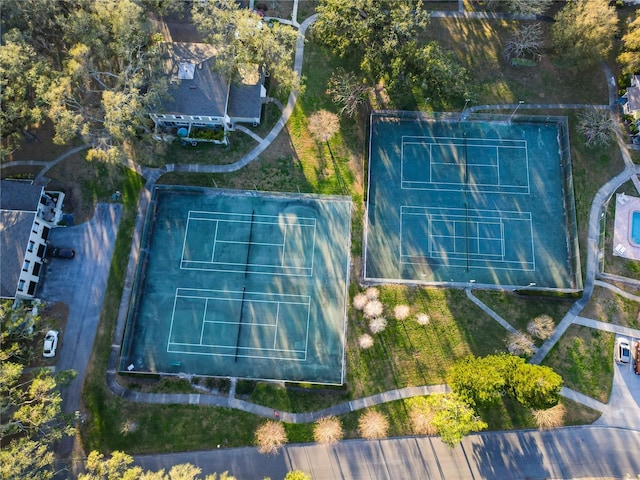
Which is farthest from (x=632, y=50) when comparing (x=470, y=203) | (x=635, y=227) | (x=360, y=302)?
(x=360, y=302)

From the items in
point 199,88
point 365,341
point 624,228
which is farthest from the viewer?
point 199,88

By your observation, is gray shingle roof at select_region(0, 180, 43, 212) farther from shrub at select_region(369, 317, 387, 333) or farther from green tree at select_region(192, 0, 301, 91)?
shrub at select_region(369, 317, 387, 333)

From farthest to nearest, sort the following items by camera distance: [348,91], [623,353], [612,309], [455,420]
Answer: [348,91], [612,309], [623,353], [455,420]

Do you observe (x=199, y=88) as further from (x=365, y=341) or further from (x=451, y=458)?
(x=451, y=458)

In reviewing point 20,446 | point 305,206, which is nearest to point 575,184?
point 305,206

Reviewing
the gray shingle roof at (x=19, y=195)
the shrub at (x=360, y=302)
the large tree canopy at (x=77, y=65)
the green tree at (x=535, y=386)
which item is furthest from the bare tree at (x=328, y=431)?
the gray shingle roof at (x=19, y=195)

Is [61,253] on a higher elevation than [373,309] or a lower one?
higher

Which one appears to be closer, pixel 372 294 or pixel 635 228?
pixel 372 294

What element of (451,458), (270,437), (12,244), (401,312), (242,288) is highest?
(12,244)
